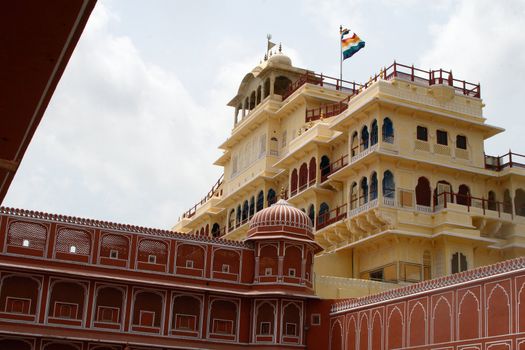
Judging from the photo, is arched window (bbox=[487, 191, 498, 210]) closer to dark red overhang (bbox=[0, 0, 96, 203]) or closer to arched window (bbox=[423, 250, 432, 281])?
arched window (bbox=[423, 250, 432, 281])

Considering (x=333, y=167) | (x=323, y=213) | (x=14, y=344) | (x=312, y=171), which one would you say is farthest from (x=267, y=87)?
(x=14, y=344)

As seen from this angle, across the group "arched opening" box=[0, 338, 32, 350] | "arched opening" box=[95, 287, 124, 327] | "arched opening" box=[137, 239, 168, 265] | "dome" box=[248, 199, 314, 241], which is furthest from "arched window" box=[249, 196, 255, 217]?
"arched opening" box=[0, 338, 32, 350]

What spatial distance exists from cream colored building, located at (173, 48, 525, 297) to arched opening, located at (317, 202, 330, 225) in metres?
0.06

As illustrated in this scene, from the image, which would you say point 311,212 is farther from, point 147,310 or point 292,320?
point 147,310

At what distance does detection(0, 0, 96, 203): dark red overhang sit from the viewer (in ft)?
13.4

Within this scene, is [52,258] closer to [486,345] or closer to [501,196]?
[486,345]

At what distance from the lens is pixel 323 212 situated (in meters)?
43.2

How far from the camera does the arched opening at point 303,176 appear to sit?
146 feet

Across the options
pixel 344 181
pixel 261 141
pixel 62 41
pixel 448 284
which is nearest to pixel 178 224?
pixel 261 141

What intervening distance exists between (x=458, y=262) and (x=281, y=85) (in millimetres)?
19223

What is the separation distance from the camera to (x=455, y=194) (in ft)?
127

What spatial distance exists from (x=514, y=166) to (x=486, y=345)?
62.3 feet

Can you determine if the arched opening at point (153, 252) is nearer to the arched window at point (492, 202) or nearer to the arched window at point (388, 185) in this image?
the arched window at point (388, 185)

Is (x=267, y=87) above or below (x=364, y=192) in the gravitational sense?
above
